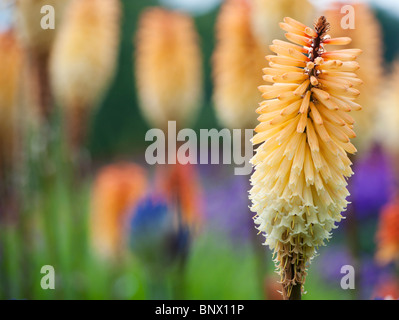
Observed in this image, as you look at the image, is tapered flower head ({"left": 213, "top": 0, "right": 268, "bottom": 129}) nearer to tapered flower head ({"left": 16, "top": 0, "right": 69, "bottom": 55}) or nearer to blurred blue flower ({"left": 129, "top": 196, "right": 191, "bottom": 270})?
blurred blue flower ({"left": 129, "top": 196, "right": 191, "bottom": 270})

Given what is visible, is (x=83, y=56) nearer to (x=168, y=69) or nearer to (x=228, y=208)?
(x=168, y=69)

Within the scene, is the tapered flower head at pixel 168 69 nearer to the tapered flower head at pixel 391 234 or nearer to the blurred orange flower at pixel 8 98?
the blurred orange flower at pixel 8 98

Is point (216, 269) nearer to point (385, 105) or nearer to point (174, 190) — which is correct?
point (174, 190)

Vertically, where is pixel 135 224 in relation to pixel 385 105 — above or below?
below

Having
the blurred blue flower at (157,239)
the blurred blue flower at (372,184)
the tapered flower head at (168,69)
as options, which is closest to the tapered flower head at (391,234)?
the blurred blue flower at (157,239)

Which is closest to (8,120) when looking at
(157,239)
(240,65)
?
(157,239)
